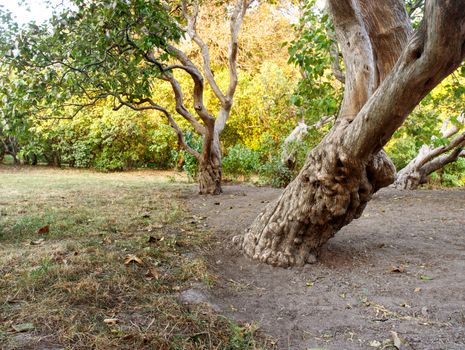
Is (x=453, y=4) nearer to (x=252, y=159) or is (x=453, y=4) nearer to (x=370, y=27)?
(x=370, y=27)

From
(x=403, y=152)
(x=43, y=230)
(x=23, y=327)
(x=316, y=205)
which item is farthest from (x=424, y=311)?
(x=403, y=152)

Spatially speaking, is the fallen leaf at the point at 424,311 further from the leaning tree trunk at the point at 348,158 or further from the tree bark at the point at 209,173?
the tree bark at the point at 209,173

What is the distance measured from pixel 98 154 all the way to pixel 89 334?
15576mm

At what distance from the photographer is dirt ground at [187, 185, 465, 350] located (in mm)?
2229

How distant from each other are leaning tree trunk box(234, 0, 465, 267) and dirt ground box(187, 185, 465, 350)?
0.26 meters

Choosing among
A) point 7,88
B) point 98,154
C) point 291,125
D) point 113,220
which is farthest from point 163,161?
point 7,88

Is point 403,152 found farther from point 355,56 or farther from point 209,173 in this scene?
point 355,56

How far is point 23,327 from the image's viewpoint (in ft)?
6.41

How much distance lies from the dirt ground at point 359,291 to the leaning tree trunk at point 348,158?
256 millimetres

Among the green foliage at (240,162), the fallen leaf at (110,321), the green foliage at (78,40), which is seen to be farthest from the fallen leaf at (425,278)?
the green foliage at (240,162)

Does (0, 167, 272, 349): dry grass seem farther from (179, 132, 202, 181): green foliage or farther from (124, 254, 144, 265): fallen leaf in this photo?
(179, 132, 202, 181): green foliage

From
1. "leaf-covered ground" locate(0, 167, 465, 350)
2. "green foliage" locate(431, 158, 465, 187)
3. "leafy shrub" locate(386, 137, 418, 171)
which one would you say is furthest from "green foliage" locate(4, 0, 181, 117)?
"green foliage" locate(431, 158, 465, 187)

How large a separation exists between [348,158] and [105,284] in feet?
6.92

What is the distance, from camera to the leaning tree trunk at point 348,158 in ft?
9.93
